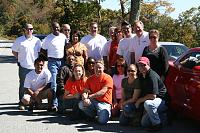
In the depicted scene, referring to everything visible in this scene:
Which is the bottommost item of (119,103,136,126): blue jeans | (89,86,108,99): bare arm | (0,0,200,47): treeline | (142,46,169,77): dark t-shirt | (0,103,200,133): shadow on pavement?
(0,103,200,133): shadow on pavement

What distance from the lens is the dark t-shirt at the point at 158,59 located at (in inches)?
313

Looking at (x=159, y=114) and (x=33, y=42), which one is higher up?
(x=33, y=42)

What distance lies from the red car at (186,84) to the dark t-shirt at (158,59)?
25 cm

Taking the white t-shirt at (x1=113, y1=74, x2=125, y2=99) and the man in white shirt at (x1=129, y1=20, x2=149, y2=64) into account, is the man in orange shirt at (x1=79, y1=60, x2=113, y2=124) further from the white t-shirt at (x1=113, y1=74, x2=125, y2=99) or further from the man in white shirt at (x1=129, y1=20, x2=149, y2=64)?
the man in white shirt at (x1=129, y1=20, x2=149, y2=64)

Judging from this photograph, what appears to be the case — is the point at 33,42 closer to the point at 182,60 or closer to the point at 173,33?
the point at 182,60

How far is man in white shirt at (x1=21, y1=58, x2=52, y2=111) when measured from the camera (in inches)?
354

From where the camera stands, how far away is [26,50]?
9.26 m

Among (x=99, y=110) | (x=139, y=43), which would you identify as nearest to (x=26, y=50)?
(x=99, y=110)

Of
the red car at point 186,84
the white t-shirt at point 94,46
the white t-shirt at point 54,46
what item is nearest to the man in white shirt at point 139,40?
the red car at point 186,84

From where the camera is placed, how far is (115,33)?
9.33m

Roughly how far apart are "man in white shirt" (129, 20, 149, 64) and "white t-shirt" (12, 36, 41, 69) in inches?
86.0

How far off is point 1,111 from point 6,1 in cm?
8319

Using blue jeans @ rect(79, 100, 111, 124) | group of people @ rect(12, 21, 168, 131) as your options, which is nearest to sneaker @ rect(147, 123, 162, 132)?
group of people @ rect(12, 21, 168, 131)

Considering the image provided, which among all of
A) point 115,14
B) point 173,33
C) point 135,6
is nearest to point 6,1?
point 115,14
